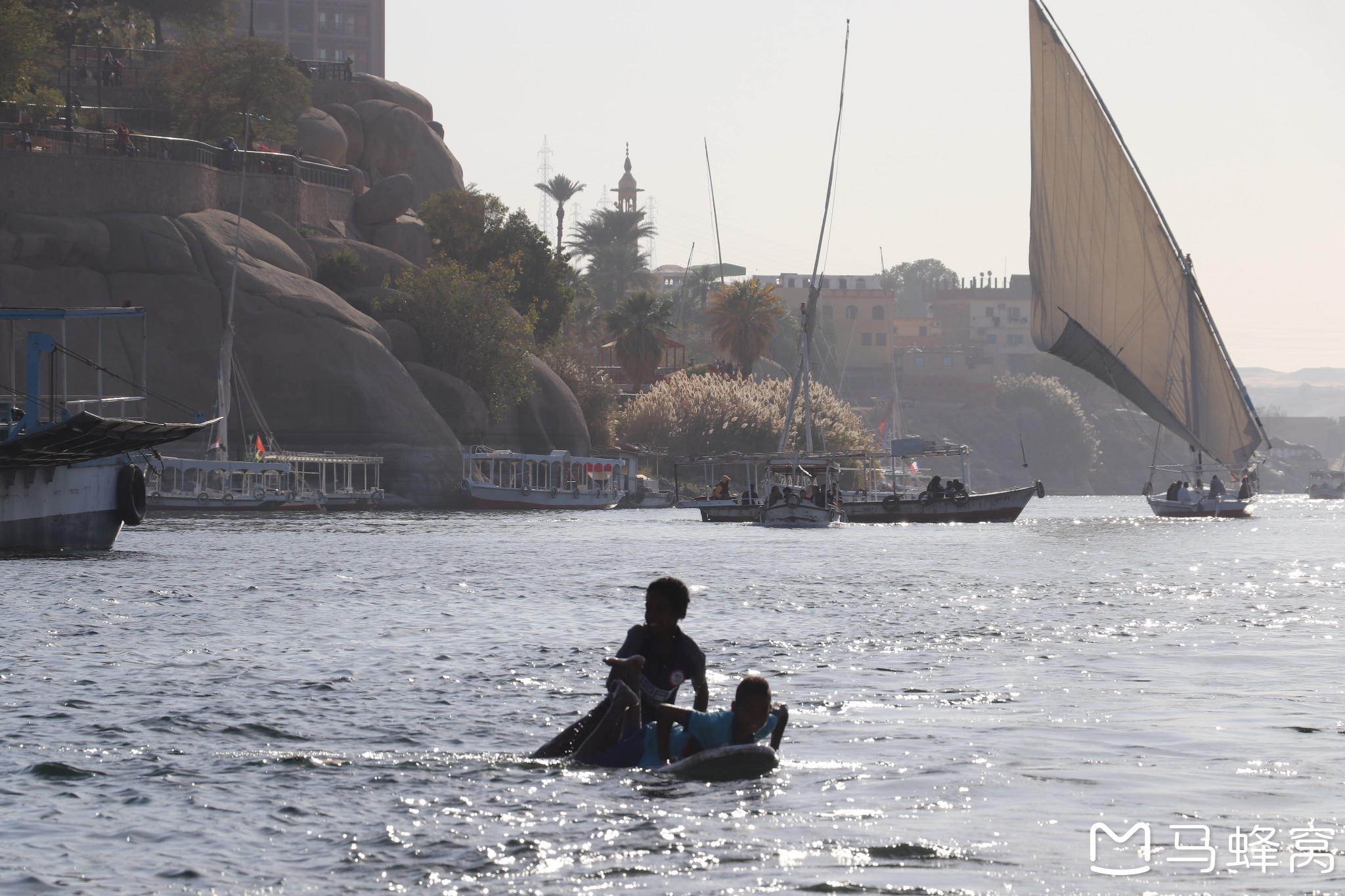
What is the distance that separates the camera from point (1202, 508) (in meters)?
86.3

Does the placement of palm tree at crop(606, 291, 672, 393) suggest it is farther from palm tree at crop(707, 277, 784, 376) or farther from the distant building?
the distant building

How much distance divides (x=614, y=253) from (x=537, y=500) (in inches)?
2749

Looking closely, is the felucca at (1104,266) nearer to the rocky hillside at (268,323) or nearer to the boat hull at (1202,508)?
the boat hull at (1202,508)

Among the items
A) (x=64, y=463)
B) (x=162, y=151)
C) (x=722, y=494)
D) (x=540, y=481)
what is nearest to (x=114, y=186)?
(x=162, y=151)

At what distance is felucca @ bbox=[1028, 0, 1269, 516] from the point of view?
2576 inches

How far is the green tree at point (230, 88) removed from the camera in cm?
8756

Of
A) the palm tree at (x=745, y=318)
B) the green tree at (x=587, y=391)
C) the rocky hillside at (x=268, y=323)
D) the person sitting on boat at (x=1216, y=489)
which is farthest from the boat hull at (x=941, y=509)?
the palm tree at (x=745, y=318)

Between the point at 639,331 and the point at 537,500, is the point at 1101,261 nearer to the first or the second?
the point at 537,500

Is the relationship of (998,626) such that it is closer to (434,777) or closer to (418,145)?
(434,777)

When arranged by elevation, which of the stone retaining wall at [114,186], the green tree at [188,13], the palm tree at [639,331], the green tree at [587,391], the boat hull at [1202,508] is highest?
the green tree at [188,13]

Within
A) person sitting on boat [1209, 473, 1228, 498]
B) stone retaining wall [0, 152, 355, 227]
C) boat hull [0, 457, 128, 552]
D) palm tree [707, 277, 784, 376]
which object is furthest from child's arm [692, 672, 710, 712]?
palm tree [707, 277, 784, 376]

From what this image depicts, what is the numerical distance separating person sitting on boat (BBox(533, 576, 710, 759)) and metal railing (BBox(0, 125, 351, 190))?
68418 mm

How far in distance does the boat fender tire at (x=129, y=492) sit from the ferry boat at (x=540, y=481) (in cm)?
4055

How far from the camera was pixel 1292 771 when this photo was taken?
499 inches
